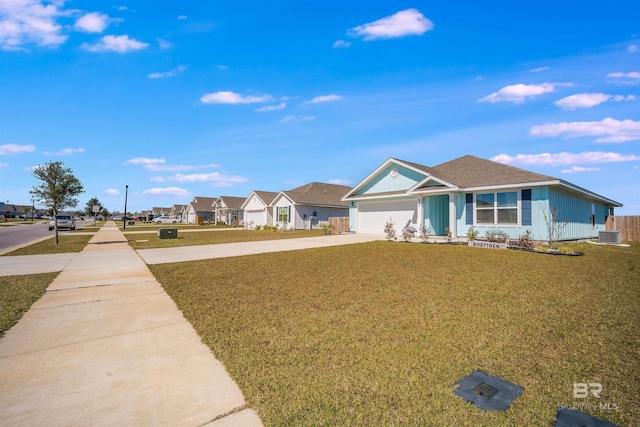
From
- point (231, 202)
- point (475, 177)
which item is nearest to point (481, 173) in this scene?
point (475, 177)

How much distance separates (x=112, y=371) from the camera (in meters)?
3.34

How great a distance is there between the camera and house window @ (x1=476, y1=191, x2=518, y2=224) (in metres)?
15.7

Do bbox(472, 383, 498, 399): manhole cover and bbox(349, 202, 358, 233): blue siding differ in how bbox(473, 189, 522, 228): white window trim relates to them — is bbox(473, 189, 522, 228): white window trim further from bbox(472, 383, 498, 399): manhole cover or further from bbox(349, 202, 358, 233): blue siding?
bbox(472, 383, 498, 399): manhole cover

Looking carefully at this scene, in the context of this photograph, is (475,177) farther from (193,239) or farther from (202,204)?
(202,204)

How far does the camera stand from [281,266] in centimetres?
995

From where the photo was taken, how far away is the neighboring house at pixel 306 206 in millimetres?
33219

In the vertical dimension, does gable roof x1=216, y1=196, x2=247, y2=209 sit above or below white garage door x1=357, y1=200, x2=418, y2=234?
above

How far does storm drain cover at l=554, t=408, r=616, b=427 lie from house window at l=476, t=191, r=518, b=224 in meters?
15.2

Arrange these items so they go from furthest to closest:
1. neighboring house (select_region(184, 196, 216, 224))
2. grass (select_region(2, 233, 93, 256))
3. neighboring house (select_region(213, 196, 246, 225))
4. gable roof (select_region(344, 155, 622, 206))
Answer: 1. neighboring house (select_region(184, 196, 216, 224))
2. neighboring house (select_region(213, 196, 246, 225))
3. gable roof (select_region(344, 155, 622, 206))
4. grass (select_region(2, 233, 93, 256))

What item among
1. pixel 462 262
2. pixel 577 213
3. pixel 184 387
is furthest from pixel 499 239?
pixel 184 387

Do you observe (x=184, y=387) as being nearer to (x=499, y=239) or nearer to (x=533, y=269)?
(x=533, y=269)

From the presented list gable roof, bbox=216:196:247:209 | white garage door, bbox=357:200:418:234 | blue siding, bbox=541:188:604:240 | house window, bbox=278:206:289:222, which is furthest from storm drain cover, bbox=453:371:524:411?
gable roof, bbox=216:196:247:209

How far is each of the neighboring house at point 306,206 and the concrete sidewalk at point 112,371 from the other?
27.4 m

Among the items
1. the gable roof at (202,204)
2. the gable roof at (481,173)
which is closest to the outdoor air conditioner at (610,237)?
the gable roof at (481,173)
